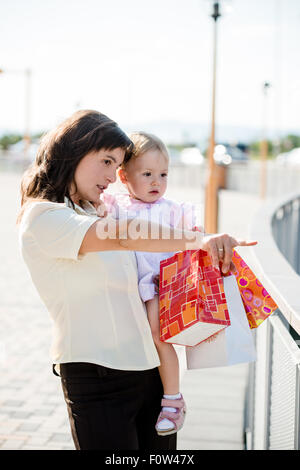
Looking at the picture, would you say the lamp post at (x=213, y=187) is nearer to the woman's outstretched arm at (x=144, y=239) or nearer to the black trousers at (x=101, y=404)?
the black trousers at (x=101, y=404)

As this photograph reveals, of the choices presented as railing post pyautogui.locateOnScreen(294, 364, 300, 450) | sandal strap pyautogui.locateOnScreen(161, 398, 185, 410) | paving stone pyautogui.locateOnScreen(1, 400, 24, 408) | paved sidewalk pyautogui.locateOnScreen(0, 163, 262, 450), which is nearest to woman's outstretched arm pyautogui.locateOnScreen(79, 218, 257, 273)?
railing post pyautogui.locateOnScreen(294, 364, 300, 450)

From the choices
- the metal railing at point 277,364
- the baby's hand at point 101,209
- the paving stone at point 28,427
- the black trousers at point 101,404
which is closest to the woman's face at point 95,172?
the baby's hand at point 101,209

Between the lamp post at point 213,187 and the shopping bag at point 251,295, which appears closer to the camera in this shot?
the shopping bag at point 251,295

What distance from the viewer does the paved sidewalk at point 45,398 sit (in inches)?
175

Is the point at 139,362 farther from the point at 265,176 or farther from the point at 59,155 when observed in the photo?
the point at 265,176

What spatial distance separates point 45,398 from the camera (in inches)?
210

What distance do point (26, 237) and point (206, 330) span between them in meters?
0.65

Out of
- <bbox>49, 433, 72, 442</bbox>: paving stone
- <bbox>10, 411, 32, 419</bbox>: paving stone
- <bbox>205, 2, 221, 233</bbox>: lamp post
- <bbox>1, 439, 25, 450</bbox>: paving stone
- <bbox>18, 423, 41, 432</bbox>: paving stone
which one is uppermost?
<bbox>205, 2, 221, 233</bbox>: lamp post

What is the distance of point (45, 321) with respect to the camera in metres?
7.70

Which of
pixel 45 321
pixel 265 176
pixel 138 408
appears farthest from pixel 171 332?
pixel 265 176

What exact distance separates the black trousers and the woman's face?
1.89 ft

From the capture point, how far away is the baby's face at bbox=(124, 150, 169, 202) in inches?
101

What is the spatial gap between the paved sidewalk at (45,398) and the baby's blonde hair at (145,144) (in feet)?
7.76

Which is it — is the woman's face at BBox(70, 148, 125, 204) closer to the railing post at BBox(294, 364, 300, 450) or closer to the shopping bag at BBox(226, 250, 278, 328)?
the shopping bag at BBox(226, 250, 278, 328)
